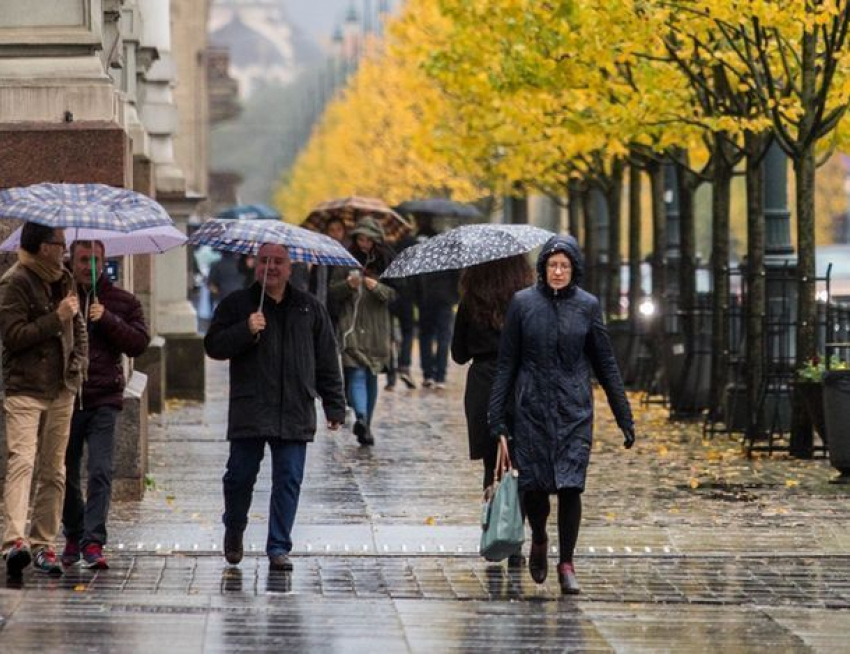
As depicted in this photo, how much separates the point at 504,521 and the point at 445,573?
850 mm

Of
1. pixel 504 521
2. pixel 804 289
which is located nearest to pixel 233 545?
pixel 504 521

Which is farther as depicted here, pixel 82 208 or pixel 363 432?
pixel 363 432

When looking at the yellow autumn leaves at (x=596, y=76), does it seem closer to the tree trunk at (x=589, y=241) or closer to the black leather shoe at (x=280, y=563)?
the tree trunk at (x=589, y=241)

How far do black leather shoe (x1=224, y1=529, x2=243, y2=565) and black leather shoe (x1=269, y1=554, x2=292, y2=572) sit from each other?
0.17 metres

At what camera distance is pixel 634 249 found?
29250mm

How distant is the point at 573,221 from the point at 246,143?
483 ft

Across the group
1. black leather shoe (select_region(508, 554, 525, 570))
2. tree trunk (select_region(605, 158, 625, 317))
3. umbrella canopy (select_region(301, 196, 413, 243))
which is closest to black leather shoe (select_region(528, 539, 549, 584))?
black leather shoe (select_region(508, 554, 525, 570))

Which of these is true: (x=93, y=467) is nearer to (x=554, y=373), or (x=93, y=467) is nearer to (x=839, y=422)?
(x=554, y=373)

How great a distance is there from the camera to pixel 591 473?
16969mm

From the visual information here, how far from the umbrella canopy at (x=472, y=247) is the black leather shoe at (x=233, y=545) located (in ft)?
5.17

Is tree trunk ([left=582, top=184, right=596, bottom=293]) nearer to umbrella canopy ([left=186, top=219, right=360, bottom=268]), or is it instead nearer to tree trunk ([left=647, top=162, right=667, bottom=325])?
tree trunk ([left=647, top=162, right=667, bottom=325])

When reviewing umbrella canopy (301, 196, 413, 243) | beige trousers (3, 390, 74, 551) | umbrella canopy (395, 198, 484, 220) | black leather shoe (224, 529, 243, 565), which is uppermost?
umbrella canopy (395, 198, 484, 220)

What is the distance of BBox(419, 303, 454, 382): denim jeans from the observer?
26.9 metres

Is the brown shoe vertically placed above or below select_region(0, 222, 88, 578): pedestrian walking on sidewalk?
below
